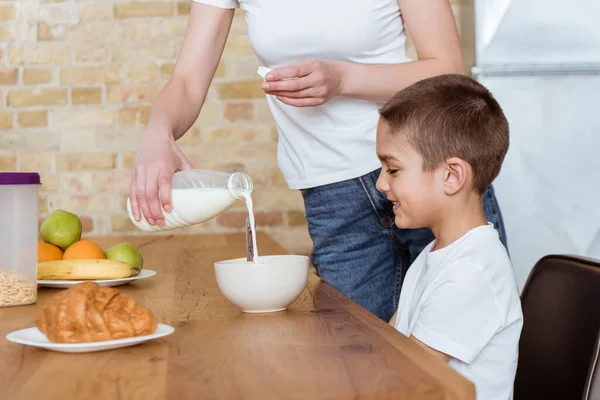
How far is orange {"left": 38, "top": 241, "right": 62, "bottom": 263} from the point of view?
1384mm

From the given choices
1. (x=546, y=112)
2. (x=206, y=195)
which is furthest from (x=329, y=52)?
(x=546, y=112)

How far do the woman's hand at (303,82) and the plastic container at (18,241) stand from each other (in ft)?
1.21

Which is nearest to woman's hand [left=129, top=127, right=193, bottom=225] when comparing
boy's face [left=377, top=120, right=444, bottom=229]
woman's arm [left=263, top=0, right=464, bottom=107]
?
woman's arm [left=263, top=0, right=464, bottom=107]

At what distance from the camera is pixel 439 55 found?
144cm

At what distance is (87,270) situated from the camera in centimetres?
129

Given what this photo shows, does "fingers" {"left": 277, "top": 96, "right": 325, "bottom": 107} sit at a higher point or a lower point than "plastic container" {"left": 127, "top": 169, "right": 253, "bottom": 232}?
higher

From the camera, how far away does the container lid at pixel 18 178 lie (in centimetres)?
107

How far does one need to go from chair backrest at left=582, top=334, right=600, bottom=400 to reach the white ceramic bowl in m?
0.37

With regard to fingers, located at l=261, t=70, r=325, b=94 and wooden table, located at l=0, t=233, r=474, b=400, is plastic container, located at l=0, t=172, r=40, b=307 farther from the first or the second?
fingers, located at l=261, t=70, r=325, b=94

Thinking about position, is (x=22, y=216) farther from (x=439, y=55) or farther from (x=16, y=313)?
(x=439, y=55)

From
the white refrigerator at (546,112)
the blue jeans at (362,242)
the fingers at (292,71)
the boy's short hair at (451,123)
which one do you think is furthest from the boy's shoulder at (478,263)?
the white refrigerator at (546,112)

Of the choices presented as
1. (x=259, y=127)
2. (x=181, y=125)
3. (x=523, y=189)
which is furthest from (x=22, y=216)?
(x=523, y=189)

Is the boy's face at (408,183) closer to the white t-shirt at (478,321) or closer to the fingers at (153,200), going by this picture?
the white t-shirt at (478,321)

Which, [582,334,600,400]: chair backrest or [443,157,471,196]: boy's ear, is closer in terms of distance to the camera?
[582,334,600,400]: chair backrest
